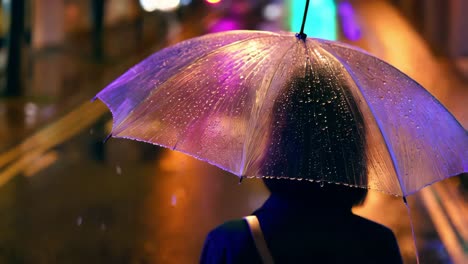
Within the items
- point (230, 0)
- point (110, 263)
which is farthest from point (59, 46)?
point (110, 263)

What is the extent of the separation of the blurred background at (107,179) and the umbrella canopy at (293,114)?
580 mm

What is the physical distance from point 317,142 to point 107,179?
6.48m

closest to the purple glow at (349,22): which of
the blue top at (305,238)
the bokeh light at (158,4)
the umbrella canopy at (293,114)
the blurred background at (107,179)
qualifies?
the blurred background at (107,179)

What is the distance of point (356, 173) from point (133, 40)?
2165cm

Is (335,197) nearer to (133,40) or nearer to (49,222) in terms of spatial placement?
(49,222)

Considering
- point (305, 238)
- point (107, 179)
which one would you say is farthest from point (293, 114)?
point (107, 179)

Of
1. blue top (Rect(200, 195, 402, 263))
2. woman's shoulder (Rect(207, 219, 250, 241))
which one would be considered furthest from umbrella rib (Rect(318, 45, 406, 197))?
woman's shoulder (Rect(207, 219, 250, 241))

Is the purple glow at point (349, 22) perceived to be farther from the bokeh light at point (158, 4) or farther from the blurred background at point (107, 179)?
the bokeh light at point (158, 4)

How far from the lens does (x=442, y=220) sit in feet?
25.6

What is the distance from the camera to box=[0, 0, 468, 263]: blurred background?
675cm

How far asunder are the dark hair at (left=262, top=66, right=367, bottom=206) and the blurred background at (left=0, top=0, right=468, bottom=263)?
2.54ft

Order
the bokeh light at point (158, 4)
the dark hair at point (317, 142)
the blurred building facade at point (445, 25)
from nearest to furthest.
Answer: the dark hair at point (317, 142) < the blurred building facade at point (445, 25) < the bokeh light at point (158, 4)

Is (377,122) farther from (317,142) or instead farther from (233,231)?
(233,231)

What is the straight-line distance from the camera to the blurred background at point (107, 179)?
6750mm
